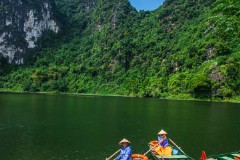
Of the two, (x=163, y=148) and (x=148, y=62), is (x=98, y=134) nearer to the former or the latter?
(x=163, y=148)

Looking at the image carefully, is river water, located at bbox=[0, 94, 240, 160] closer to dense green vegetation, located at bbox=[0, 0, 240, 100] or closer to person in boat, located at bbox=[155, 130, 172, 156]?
person in boat, located at bbox=[155, 130, 172, 156]

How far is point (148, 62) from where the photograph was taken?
15338cm

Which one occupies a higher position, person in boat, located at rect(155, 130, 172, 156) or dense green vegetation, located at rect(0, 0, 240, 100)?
dense green vegetation, located at rect(0, 0, 240, 100)

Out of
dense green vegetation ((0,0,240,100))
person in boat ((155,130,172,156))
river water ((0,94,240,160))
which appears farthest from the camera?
dense green vegetation ((0,0,240,100))

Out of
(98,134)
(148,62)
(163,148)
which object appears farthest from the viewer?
(148,62)

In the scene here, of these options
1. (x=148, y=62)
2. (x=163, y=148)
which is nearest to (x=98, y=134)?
(x=163, y=148)

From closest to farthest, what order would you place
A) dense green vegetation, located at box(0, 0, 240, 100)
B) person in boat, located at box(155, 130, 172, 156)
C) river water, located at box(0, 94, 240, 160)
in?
person in boat, located at box(155, 130, 172, 156) < river water, located at box(0, 94, 240, 160) < dense green vegetation, located at box(0, 0, 240, 100)

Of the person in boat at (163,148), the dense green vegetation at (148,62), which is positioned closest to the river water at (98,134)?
the person in boat at (163,148)

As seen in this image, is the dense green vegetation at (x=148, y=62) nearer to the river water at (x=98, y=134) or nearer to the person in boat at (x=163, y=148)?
the river water at (x=98, y=134)

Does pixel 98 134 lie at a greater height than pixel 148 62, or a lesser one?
lesser

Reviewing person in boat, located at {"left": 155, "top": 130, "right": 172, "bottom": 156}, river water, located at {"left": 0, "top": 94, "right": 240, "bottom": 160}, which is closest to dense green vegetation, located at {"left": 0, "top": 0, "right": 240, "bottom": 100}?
river water, located at {"left": 0, "top": 94, "right": 240, "bottom": 160}

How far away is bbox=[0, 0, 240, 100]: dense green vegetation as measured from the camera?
110125 millimetres

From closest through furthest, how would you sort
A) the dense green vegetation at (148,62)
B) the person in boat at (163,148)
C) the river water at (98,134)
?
the person in boat at (163,148), the river water at (98,134), the dense green vegetation at (148,62)

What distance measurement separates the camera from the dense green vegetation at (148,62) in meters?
110
